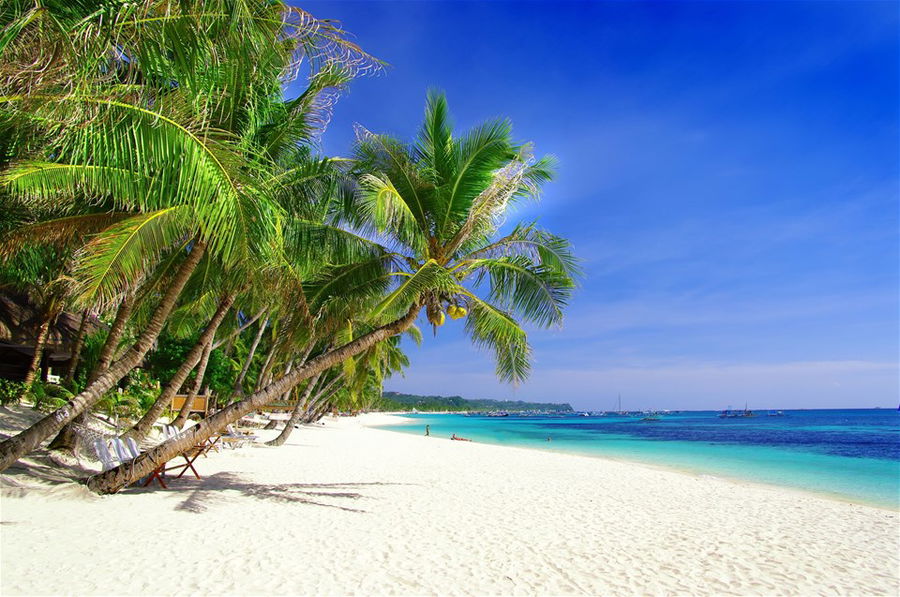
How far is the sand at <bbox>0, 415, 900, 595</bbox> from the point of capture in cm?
436

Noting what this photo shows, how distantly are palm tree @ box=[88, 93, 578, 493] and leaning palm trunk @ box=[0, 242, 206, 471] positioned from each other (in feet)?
5.61

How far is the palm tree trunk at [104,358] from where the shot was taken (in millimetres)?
7207

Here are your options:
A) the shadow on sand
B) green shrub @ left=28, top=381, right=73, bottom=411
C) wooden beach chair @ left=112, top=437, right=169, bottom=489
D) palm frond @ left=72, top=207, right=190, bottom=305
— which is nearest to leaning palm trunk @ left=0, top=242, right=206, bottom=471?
palm frond @ left=72, top=207, right=190, bottom=305

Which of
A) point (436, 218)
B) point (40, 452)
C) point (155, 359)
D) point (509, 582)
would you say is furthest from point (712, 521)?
point (155, 359)

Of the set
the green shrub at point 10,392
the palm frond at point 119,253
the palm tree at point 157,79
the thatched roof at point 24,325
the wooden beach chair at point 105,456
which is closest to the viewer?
the palm tree at point 157,79

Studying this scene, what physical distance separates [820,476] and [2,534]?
2064 cm

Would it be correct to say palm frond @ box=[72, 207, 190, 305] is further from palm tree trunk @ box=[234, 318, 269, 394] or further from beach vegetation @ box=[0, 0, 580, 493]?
palm tree trunk @ box=[234, 318, 269, 394]

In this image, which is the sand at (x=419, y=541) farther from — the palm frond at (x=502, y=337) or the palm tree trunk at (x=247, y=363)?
the palm tree trunk at (x=247, y=363)

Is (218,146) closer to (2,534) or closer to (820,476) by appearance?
(2,534)

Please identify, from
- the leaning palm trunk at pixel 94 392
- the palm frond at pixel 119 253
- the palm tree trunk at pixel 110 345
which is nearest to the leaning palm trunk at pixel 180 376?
the palm tree trunk at pixel 110 345

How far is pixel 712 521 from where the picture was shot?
751 cm

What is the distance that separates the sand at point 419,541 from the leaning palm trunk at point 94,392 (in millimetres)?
724

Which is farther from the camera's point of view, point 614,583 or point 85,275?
point 85,275

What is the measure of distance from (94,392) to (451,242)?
16.3 feet
